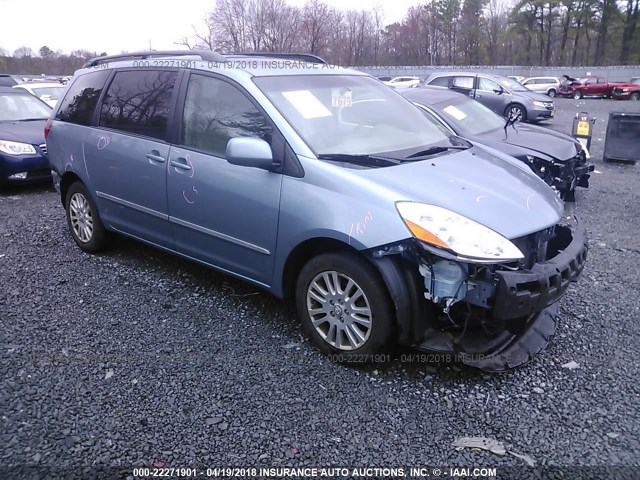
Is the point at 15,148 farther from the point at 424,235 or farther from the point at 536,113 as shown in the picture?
the point at 536,113

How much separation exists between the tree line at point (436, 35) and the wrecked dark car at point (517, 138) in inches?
1106

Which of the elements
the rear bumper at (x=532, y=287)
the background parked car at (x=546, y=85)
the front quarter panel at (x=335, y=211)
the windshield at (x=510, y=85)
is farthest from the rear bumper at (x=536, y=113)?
the background parked car at (x=546, y=85)

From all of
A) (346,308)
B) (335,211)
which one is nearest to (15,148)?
(335,211)

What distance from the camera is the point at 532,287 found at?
267 centimetres

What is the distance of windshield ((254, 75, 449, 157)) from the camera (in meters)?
3.36

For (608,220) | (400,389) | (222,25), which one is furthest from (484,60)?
(400,389)

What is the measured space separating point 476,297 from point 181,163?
2.31 metres

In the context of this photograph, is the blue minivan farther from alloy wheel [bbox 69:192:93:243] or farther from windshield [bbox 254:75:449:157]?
alloy wheel [bbox 69:192:93:243]

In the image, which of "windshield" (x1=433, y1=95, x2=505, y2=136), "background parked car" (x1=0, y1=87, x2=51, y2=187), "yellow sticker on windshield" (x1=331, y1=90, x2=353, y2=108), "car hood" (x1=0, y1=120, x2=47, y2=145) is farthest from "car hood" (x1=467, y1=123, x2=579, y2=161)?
"car hood" (x1=0, y1=120, x2=47, y2=145)

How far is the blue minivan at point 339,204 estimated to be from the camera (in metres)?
2.77

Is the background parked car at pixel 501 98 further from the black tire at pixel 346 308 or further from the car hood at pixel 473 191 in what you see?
the black tire at pixel 346 308

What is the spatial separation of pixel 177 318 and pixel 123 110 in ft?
6.26

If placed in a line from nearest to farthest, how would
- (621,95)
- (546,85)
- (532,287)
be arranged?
(532,287) → (621,95) → (546,85)

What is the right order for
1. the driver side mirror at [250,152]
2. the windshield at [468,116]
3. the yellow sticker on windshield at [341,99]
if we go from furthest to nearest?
the windshield at [468,116]
the yellow sticker on windshield at [341,99]
the driver side mirror at [250,152]
